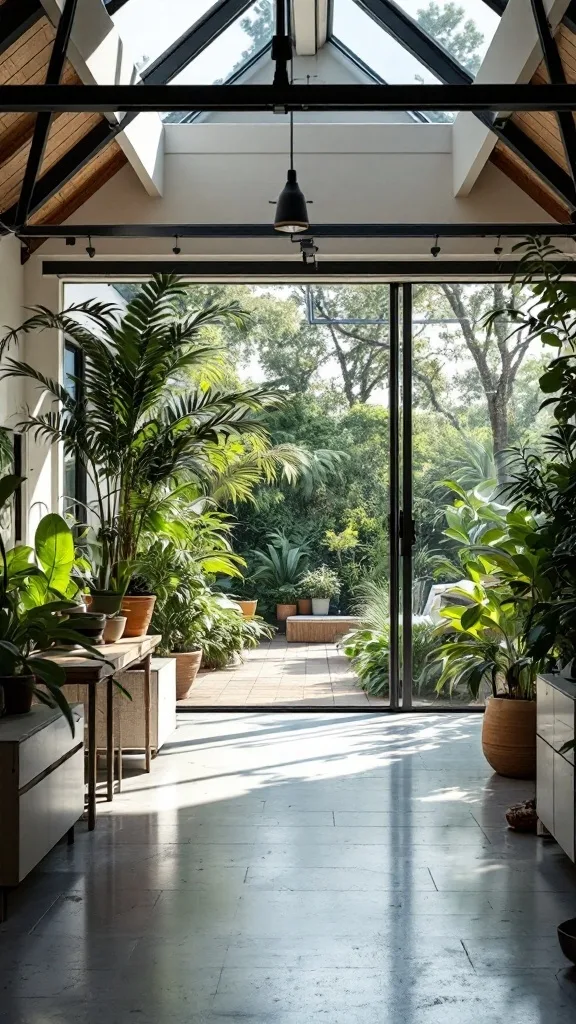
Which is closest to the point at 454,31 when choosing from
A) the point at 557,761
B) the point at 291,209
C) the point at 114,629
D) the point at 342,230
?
the point at 342,230

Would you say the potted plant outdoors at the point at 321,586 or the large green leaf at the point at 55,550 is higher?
the large green leaf at the point at 55,550

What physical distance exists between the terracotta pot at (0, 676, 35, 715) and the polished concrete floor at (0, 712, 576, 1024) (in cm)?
68

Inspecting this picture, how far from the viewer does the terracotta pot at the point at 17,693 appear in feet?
14.0

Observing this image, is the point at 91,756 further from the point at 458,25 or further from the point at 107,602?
the point at 458,25

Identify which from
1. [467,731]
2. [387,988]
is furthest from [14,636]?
[467,731]

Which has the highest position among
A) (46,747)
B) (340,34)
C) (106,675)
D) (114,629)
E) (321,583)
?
(340,34)

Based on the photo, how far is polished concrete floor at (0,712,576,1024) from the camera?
3.17 metres

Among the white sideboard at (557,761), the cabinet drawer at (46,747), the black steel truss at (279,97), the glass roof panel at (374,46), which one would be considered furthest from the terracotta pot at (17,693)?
the glass roof panel at (374,46)

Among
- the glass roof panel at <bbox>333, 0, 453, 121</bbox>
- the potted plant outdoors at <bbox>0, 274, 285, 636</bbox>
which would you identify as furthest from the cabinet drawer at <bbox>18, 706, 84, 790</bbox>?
the glass roof panel at <bbox>333, 0, 453, 121</bbox>

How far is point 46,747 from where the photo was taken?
4.20 meters

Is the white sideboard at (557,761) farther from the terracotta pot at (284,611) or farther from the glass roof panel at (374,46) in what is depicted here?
the glass roof panel at (374,46)

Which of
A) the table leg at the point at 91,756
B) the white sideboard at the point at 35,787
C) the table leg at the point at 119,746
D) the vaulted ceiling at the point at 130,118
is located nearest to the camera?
the white sideboard at the point at 35,787

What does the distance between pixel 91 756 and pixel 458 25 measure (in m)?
5.05

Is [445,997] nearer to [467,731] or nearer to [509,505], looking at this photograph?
[467,731]
